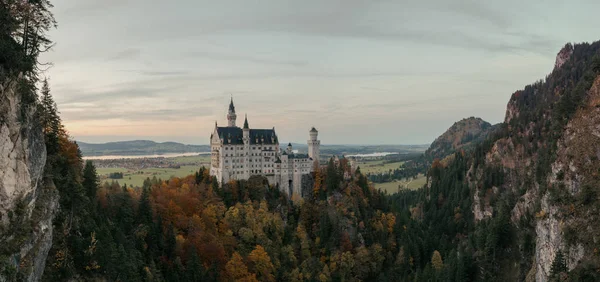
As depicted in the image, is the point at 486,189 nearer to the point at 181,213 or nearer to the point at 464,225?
the point at 464,225

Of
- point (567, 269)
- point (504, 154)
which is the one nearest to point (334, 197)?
point (567, 269)

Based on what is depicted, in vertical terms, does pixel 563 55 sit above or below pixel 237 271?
above

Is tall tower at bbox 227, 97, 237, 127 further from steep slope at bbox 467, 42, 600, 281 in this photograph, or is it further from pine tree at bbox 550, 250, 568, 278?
pine tree at bbox 550, 250, 568, 278

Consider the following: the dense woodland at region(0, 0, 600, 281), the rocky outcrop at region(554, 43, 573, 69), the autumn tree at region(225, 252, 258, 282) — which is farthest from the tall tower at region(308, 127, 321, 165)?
the rocky outcrop at region(554, 43, 573, 69)

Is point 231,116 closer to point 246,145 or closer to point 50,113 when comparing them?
point 246,145

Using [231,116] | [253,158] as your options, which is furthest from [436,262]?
[231,116]

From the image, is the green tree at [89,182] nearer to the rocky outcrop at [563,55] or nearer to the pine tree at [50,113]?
the pine tree at [50,113]

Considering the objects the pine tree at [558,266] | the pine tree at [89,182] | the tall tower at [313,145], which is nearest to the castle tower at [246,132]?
the tall tower at [313,145]
